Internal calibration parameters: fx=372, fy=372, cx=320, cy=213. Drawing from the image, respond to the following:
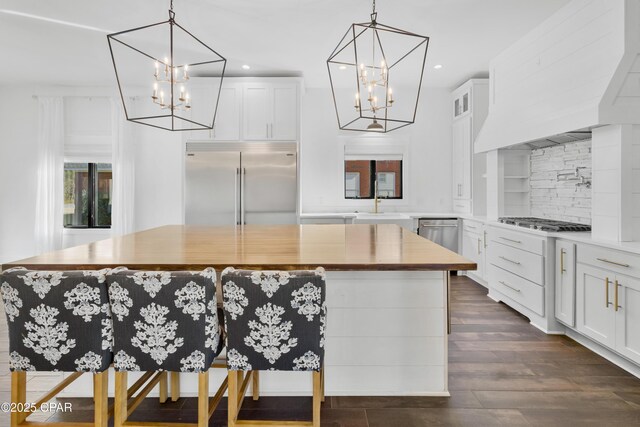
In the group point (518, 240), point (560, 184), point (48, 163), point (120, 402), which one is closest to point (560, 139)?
Result: point (560, 184)

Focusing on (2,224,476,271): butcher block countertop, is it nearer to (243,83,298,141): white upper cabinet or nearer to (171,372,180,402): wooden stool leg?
(171,372,180,402): wooden stool leg

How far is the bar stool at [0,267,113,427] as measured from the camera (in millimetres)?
1544

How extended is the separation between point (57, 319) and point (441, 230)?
4780mm

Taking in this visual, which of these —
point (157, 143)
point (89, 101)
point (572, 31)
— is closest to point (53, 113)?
point (89, 101)

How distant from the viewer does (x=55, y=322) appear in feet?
5.17

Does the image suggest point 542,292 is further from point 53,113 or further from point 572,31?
point 53,113

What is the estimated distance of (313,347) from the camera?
5.30 feet

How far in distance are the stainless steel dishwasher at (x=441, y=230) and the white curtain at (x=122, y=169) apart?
4.35 metres

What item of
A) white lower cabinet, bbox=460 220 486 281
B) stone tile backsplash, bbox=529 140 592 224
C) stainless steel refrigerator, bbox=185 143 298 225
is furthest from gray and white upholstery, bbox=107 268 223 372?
white lower cabinet, bbox=460 220 486 281

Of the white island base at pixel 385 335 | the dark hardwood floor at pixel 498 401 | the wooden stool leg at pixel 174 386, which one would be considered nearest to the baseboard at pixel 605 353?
the dark hardwood floor at pixel 498 401

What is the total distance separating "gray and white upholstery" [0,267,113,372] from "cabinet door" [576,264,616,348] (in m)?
3.13

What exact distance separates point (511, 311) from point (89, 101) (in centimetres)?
641

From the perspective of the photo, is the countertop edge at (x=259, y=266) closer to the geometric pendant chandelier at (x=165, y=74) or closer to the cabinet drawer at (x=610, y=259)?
the cabinet drawer at (x=610, y=259)

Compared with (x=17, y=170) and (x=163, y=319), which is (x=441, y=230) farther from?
(x=17, y=170)
